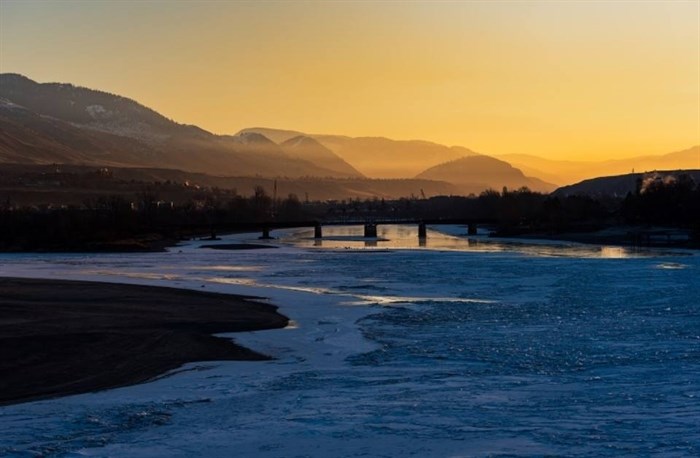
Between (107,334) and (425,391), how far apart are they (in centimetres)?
1359

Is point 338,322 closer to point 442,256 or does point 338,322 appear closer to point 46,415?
point 46,415

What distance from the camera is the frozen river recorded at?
691 inches

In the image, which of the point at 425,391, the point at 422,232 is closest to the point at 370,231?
the point at 422,232

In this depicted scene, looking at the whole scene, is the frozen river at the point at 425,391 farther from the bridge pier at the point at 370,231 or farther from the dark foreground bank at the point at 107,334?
the bridge pier at the point at 370,231

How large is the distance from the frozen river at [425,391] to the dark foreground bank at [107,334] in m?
1.29

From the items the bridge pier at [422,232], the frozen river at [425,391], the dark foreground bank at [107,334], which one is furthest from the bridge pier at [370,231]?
the frozen river at [425,391]

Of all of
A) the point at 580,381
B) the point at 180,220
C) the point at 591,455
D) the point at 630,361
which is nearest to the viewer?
the point at 591,455

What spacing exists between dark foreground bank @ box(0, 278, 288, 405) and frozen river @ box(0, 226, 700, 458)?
1.29 metres

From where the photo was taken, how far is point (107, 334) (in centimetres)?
3130

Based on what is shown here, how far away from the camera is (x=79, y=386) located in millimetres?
23391

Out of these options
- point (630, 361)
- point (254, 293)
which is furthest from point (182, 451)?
point (254, 293)

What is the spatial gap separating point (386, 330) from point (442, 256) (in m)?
54.6

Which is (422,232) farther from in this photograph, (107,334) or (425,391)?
(425,391)

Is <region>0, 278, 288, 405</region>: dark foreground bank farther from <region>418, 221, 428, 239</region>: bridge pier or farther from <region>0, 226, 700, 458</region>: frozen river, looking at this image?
<region>418, 221, 428, 239</region>: bridge pier
